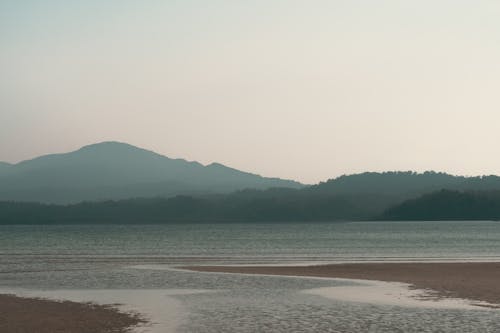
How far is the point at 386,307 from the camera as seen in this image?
1437 inches

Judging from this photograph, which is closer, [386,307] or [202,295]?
[386,307]

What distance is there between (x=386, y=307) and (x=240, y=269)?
32.2 m

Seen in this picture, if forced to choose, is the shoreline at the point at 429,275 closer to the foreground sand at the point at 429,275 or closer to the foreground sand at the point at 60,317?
the foreground sand at the point at 429,275

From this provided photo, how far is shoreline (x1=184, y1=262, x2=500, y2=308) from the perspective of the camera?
1689 inches

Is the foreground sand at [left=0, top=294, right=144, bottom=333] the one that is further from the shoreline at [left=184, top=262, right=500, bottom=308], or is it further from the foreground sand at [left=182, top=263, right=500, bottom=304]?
the foreground sand at [left=182, top=263, right=500, bottom=304]

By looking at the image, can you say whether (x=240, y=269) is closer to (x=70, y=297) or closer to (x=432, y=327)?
(x=70, y=297)

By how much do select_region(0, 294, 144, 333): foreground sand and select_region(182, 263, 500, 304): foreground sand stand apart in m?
20.2

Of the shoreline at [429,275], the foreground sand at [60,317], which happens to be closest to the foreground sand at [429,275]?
the shoreline at [429,275]

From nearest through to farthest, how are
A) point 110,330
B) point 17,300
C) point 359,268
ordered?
point 110,330 < point 17,300 < point 359,268

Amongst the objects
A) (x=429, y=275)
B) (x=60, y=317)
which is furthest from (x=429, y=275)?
(x=60, y=317)

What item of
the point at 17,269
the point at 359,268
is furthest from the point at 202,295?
the point at 17,269

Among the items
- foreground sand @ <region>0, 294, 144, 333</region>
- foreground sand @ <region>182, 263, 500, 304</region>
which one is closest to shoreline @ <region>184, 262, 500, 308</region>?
foreground sand @ <region>182, 263, 500, 304</region>

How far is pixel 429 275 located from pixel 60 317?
34573 mm

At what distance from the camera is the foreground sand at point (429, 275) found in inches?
1719
